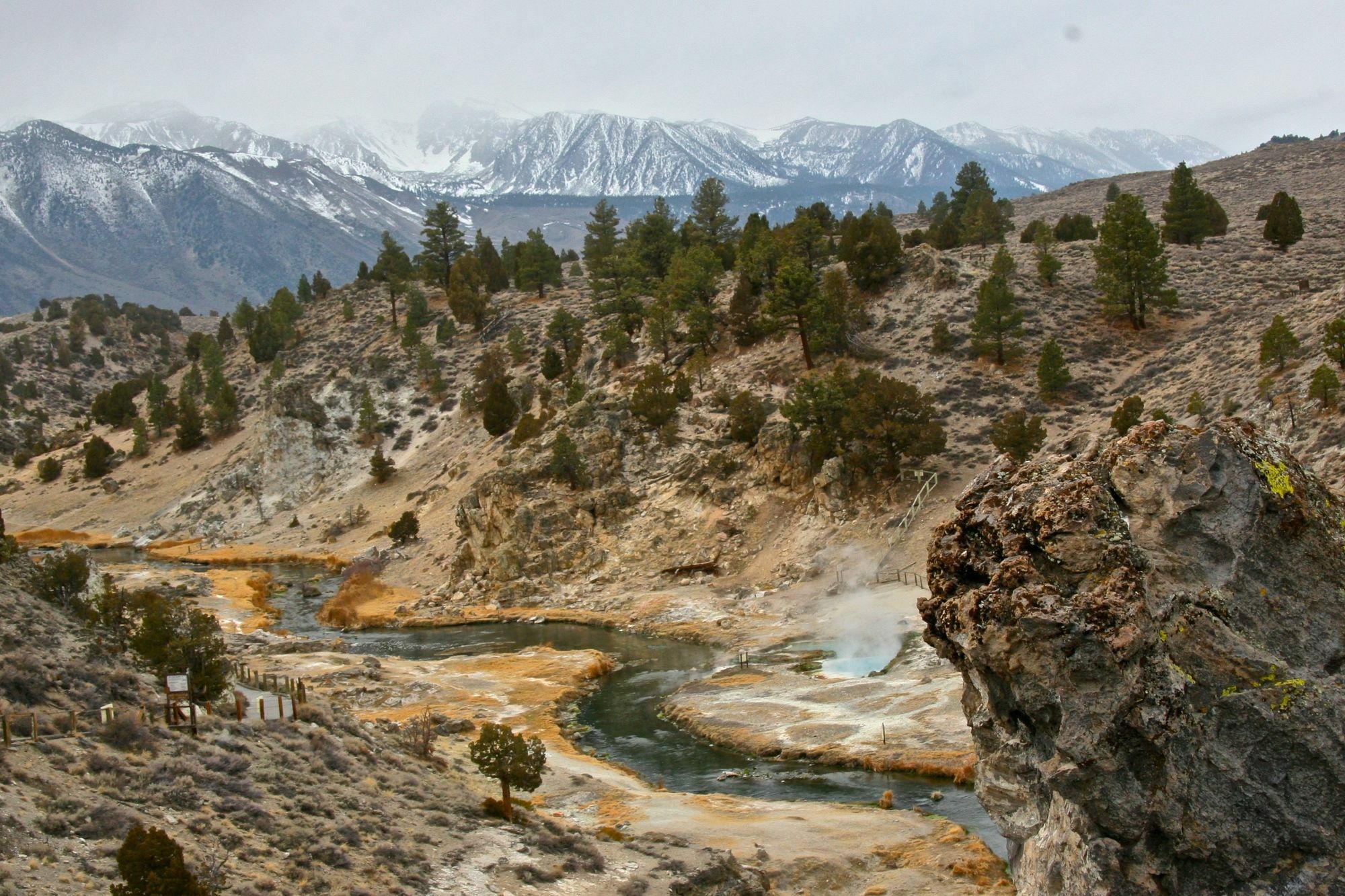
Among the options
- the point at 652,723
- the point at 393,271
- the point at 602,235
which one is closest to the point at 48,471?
the point at 393,271

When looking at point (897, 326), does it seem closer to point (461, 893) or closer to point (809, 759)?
point (809, 759)

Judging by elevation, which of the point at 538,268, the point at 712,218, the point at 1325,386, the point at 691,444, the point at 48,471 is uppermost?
the point at 712,218

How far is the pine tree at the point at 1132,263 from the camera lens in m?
61.0

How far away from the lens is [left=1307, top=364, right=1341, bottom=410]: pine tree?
3669cm

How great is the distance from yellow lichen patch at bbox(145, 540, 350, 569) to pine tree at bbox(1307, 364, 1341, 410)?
58499mm

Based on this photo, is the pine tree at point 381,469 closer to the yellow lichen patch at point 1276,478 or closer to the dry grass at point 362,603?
the dry grass at point 362,603

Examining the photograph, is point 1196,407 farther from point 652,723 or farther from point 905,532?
point 652,723

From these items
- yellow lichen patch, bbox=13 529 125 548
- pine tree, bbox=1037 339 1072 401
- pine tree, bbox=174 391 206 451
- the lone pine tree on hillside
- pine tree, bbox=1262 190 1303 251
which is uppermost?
pine tree, bbox=1262 190 1303 251

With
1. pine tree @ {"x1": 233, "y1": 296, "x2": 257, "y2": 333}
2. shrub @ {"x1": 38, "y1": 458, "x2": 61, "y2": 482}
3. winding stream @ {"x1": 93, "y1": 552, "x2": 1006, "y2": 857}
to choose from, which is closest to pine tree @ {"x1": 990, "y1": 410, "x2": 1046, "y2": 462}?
winding stream @ {"x1": 93, "y1": 552, "x2": 1006, "y2": 857}

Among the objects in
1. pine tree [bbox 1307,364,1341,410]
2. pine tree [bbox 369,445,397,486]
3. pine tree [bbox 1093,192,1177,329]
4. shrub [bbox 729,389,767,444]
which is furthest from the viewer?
pine tree [bbox 369,445,397,486]

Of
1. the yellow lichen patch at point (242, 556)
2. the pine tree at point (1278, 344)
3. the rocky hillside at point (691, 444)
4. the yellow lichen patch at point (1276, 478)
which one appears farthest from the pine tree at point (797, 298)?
the yellow lichen patch at point (1276, 478)

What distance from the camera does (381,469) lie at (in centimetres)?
8288

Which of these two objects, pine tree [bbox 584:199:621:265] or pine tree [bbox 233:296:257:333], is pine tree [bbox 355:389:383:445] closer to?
pine tree [bbox 584:199:621:265]

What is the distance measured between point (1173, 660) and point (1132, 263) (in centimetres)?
5721
